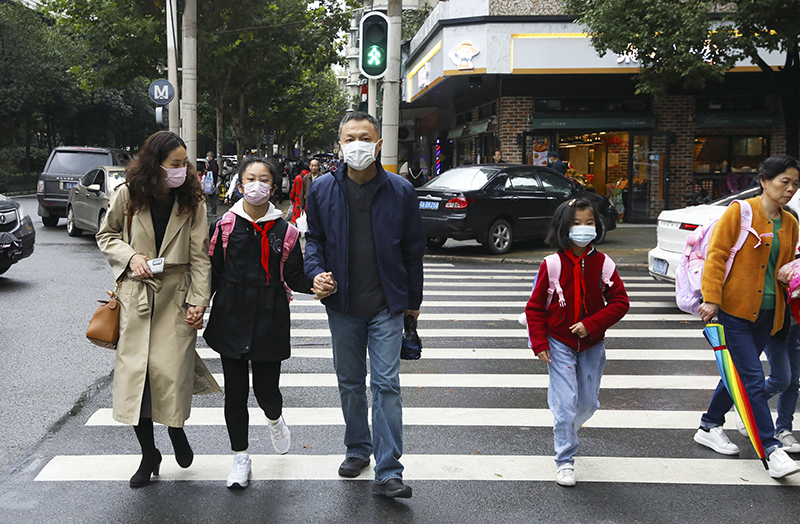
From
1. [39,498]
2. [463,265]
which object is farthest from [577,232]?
[463,265]

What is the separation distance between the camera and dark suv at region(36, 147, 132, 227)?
18172mm

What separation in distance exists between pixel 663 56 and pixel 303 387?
11.9 metres

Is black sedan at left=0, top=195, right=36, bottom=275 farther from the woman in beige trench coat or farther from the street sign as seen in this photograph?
the street sign

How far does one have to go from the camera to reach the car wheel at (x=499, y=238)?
47.1ft

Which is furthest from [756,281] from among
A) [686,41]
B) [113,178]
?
[113,178]

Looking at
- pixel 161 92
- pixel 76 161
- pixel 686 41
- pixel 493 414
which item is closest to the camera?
pixel 493 414

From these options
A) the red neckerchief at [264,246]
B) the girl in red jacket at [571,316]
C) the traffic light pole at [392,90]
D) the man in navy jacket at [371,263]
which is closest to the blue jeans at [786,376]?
the girl in red jacket at [571,316]

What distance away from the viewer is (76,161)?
18.7m

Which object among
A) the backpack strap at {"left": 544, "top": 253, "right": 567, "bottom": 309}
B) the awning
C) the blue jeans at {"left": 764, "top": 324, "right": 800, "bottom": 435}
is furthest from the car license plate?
the awning

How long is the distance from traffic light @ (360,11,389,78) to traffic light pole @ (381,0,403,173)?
15cm

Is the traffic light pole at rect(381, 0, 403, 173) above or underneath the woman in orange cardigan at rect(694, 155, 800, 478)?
above

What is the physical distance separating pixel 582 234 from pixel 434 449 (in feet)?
5.25

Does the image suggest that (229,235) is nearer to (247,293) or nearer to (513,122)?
(247,293)

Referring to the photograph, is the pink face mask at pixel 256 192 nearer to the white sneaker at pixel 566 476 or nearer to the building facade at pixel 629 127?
the white sneaker at pixel 566 476
